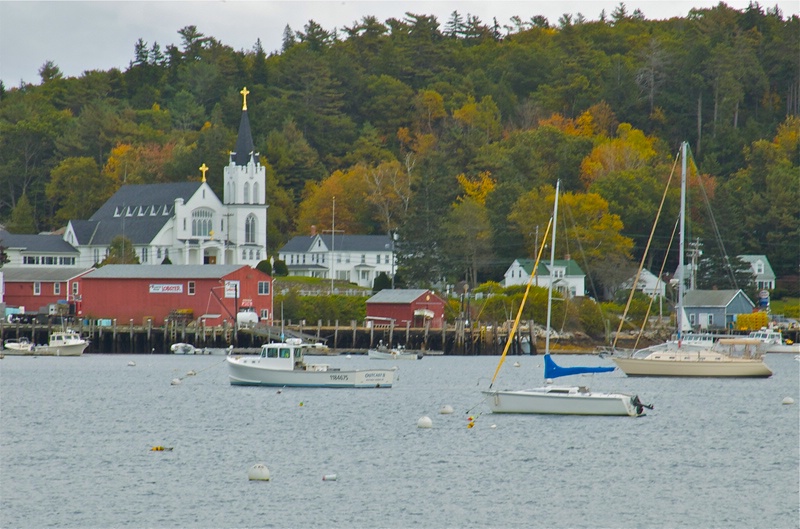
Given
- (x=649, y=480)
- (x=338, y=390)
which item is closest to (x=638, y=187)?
(x=338, y=390)

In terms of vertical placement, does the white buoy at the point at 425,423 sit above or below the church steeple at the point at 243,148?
below

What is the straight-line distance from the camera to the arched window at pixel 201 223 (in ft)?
400

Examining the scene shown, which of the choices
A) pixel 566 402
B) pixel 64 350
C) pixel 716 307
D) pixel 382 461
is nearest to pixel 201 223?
pixel 64 350

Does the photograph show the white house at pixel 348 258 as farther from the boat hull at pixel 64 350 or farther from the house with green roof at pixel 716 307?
the boat hull at pixel 64 350

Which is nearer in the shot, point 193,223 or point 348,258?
point 193,223

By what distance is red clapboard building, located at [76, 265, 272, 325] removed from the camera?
9262cm

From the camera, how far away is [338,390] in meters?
59.4

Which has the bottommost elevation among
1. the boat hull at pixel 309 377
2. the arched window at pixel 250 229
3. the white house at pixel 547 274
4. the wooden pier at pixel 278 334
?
the boat hull at pixel 309 377

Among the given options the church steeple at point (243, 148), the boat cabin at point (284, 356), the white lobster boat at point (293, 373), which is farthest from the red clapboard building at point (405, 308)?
the boat cabin at point (284, 356)

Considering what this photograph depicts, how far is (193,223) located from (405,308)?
3356 cm

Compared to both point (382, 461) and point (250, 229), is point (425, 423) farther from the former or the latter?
point (250, 229)

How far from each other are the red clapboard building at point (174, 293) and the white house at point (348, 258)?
26463 millimetres

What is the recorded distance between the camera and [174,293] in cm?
9331

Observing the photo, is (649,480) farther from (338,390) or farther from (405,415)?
(338,390)
